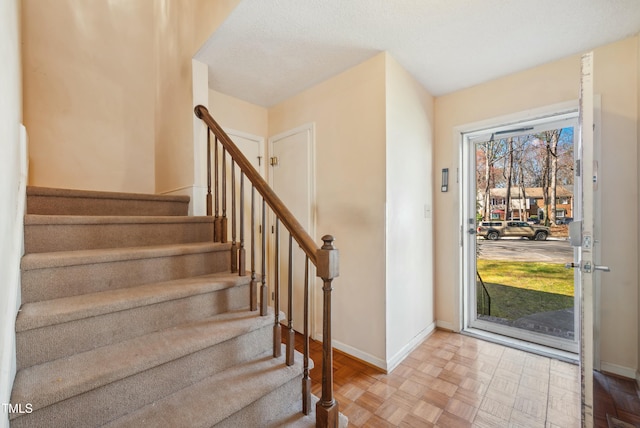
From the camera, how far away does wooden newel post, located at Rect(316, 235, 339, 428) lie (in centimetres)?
107

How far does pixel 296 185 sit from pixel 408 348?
1.81 m

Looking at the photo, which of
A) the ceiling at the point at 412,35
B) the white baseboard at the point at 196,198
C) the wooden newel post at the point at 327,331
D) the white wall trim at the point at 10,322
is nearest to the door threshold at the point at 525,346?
the wooden newel post at the point at 327,331

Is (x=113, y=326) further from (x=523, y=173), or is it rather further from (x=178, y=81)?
(x=523, y=173)

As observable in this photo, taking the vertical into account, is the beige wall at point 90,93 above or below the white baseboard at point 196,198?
above

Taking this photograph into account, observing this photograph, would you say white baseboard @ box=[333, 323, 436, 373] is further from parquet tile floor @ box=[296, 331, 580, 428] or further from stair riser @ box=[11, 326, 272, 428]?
stair riser @ box=[11, 326, 272, 428]

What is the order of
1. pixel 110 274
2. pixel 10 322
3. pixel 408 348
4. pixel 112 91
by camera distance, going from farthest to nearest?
pixel 112 91, pixel 408 348, pixel 110 274, pixel 10 322

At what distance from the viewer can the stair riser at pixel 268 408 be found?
1.09m

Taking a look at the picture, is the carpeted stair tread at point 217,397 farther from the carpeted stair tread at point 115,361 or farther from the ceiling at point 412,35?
the ceiling at point 412,35

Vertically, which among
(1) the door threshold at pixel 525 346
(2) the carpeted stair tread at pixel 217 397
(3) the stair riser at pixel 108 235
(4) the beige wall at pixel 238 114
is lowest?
(1) the door threshold at pixel 525 346

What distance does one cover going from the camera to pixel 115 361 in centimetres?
100

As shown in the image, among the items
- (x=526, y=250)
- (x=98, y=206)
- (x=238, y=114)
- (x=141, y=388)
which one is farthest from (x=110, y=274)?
(x=526, y=250)

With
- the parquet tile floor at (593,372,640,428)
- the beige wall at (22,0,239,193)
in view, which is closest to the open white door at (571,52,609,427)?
the parquet tile floor at (593,372,640,428)

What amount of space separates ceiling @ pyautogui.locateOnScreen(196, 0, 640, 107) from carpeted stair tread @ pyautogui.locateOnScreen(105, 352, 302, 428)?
207 centimetres

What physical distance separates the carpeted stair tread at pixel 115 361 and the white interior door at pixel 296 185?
126 cm
